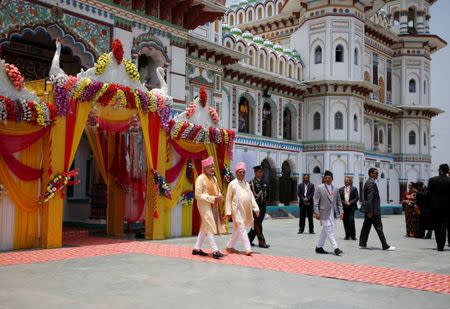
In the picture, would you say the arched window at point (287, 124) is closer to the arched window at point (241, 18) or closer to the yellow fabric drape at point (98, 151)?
the arched window at point (241, 18)

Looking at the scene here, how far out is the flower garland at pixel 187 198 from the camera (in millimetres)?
13031

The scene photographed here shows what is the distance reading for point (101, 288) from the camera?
630 centimetres

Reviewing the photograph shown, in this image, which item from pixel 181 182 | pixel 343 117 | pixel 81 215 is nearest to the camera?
pixel 181 182

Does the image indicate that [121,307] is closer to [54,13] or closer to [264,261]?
[264,261]

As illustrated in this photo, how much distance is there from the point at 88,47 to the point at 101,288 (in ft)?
29.0

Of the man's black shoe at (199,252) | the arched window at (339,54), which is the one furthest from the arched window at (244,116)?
the man's black shoe at (199,252)

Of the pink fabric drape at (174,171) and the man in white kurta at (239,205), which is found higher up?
the pink fabric drape at (174,171)

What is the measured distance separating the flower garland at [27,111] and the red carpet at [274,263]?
7.69 ft

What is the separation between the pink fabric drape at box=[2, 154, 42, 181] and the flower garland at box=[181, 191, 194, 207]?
377 cm

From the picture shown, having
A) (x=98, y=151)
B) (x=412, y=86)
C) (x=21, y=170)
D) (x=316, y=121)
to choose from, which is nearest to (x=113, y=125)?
(x=98, y=151)

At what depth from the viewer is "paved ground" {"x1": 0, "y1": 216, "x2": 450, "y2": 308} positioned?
5730mm

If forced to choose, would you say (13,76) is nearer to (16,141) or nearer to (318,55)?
(16,141)

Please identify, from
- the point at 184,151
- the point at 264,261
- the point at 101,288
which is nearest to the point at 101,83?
the point at 184,151

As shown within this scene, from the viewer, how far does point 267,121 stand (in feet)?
90.2
